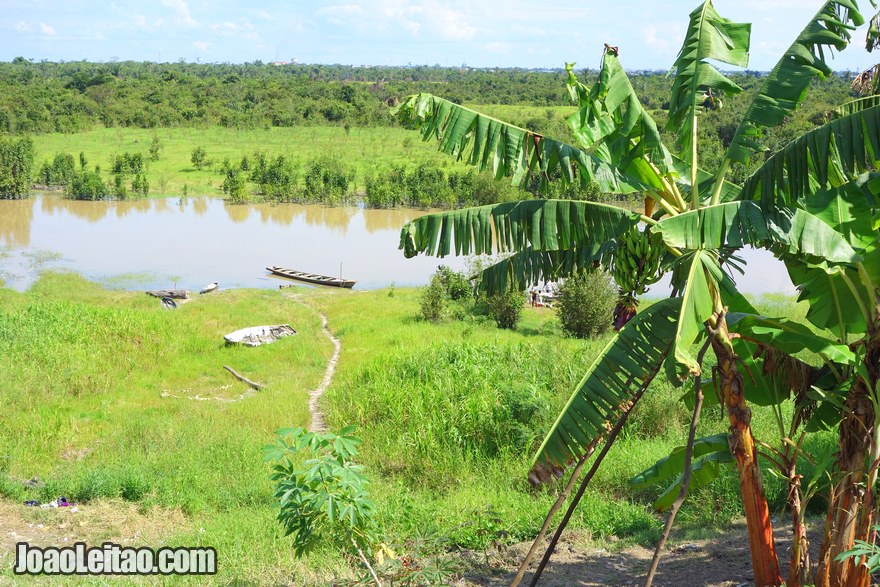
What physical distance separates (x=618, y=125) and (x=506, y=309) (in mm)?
13752

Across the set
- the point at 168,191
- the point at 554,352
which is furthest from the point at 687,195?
A: the point at 168,191

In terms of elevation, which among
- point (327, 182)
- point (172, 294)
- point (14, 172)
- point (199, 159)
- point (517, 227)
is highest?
point (199, 159)

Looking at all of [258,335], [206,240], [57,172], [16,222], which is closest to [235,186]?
[206,240]

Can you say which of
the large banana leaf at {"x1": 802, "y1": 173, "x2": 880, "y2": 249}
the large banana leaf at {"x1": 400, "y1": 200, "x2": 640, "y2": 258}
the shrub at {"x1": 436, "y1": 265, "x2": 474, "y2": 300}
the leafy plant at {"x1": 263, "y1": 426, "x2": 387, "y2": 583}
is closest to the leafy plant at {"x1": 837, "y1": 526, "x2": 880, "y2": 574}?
the large banana leaf at {"x1": 802, "y1": 173, "x2": 880, "y2": 249}

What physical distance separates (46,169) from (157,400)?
3410cm

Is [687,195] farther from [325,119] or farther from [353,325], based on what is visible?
[325,119]

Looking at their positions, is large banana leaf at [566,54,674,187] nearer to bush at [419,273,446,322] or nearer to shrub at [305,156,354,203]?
bush at [419,273,446,322]

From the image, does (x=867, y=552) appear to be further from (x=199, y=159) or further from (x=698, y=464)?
(x=199, y=159)

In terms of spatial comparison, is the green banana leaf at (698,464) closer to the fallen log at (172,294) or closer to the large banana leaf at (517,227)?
the large banana leaf at (517,227)

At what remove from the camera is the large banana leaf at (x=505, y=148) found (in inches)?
166

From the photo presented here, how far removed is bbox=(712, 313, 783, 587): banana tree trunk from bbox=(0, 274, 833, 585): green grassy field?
1976 millimetres

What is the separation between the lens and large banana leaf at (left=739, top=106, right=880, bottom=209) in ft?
12.6

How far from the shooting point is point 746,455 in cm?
414

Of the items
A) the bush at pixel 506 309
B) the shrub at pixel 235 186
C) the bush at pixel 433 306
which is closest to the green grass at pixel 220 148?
the shrub at pixel 235 186
